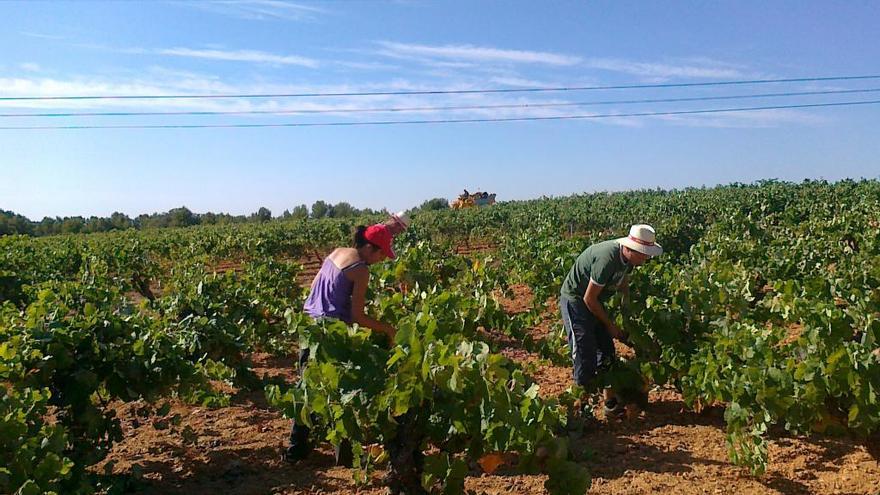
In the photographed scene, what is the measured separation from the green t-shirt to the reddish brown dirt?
2.95ft

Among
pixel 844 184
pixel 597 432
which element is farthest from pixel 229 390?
pixel 844 184

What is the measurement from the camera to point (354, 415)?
10.2ft

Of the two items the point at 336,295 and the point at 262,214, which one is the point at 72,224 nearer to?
the point at 262,214

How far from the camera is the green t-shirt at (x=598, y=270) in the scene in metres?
4.90

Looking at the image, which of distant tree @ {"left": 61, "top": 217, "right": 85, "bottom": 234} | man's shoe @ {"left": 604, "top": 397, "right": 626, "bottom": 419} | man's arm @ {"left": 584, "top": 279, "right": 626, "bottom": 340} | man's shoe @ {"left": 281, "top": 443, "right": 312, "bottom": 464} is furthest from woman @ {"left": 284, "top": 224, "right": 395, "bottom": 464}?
distant tree @ {"left": 61, "top": 217, "right": 85, "bottom": 234}

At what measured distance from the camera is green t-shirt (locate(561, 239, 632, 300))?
4.90m

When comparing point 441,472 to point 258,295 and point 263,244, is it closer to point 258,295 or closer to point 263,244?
point 258,295

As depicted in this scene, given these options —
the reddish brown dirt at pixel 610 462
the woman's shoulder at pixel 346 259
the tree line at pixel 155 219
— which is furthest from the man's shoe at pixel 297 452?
the tree line at pixel 155 219

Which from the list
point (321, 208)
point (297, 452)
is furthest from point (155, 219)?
point (297, 452)

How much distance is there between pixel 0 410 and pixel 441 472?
201cm

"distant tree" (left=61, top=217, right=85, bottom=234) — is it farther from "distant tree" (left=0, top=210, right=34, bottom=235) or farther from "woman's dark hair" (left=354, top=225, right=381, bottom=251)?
"woman's dark hair" (left=354, top=225, right=381, bottom=251)

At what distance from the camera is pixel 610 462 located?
177 inches

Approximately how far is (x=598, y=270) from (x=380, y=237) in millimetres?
1743

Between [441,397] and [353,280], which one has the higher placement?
[353,280]
